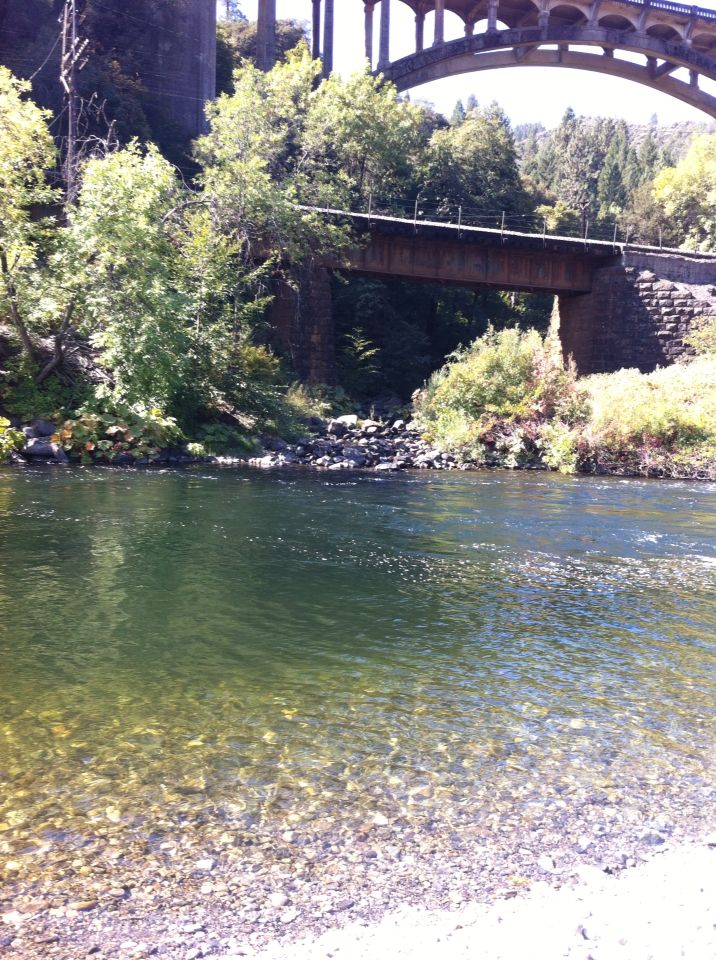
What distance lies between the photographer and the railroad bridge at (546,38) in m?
54.2

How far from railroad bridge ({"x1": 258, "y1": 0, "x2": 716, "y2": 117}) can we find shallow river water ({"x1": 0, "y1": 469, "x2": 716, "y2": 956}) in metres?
49.3

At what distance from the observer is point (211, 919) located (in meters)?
3.25

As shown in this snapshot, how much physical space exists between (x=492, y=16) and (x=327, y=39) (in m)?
10.5

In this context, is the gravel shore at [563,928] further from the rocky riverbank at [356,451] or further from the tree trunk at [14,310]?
the tree trunk at [14,310]

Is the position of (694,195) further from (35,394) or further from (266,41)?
(35,394)

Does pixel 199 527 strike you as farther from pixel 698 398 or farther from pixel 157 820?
pixel 698 398

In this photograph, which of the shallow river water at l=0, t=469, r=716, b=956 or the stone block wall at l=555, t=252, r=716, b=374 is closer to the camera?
the shallow river water at l=0, t=469, r=716, b=956

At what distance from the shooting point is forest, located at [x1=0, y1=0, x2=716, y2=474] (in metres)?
19.1

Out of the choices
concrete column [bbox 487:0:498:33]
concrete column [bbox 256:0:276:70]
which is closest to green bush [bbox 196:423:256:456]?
concrete column [bbox 256:0:276:70]

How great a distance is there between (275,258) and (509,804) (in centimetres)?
2378

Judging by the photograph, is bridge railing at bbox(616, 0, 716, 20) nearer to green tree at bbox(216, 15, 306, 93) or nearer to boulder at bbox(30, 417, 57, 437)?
green tree at bbox(216, 15, 306, 93)

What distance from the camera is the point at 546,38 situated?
54375 mm

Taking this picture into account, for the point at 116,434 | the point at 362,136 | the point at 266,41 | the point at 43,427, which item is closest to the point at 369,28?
the point at 266,41

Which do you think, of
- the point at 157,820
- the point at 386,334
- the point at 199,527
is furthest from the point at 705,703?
the point at 386,334
